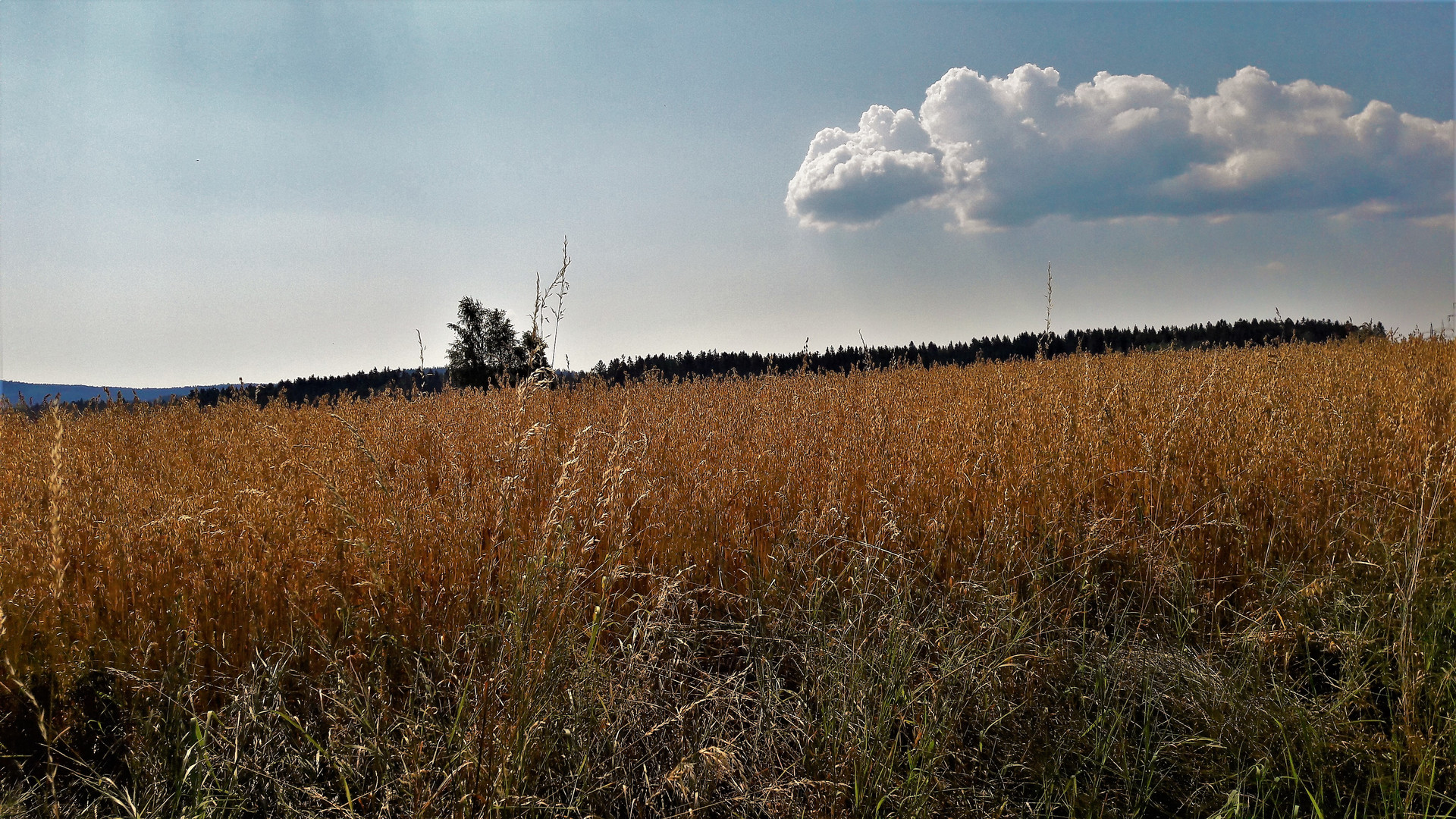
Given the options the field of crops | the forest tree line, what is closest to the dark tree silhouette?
the forest tree line

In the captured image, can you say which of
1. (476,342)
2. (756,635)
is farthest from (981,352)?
(476,342)

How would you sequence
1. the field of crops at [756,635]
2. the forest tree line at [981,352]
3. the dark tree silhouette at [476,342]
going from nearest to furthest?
1. the field of crops at [756,635]
2. the forest tree line at [981,352]
3. the dark tree silhouette at [476,342]

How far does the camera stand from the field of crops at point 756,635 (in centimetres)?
159

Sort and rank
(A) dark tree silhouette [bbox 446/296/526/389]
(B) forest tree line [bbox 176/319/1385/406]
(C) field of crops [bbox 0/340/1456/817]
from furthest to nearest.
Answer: (A) dark tree silhouette [bbox 446/296/526/389] < (B) forest tree line [bbox 176/319/1385/406] < (C) field of crops [bbox 0/340/1456/817]

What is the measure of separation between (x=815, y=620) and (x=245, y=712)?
1672 mm

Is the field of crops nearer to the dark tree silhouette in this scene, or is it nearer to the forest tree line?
the forest tree line

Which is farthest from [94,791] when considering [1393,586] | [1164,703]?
[1393,586]

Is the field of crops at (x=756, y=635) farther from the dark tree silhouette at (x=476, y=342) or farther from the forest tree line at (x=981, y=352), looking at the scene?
the dark tree silhouette at (x=476, y=342)

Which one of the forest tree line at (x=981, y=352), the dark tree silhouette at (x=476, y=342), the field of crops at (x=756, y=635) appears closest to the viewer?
the field of crops at (x=756, y=635)

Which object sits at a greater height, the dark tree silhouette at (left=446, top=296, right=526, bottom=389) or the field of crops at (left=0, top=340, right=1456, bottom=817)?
the dark tree silhouette at (left=446, top=296, right=526, bottom=389)

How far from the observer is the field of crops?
1587mm

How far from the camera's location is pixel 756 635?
7.14 ft

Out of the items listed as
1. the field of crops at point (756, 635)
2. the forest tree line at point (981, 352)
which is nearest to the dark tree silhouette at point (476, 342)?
the forest tree line at point (981, 352)

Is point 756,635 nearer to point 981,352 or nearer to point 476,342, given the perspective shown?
point 981,352
